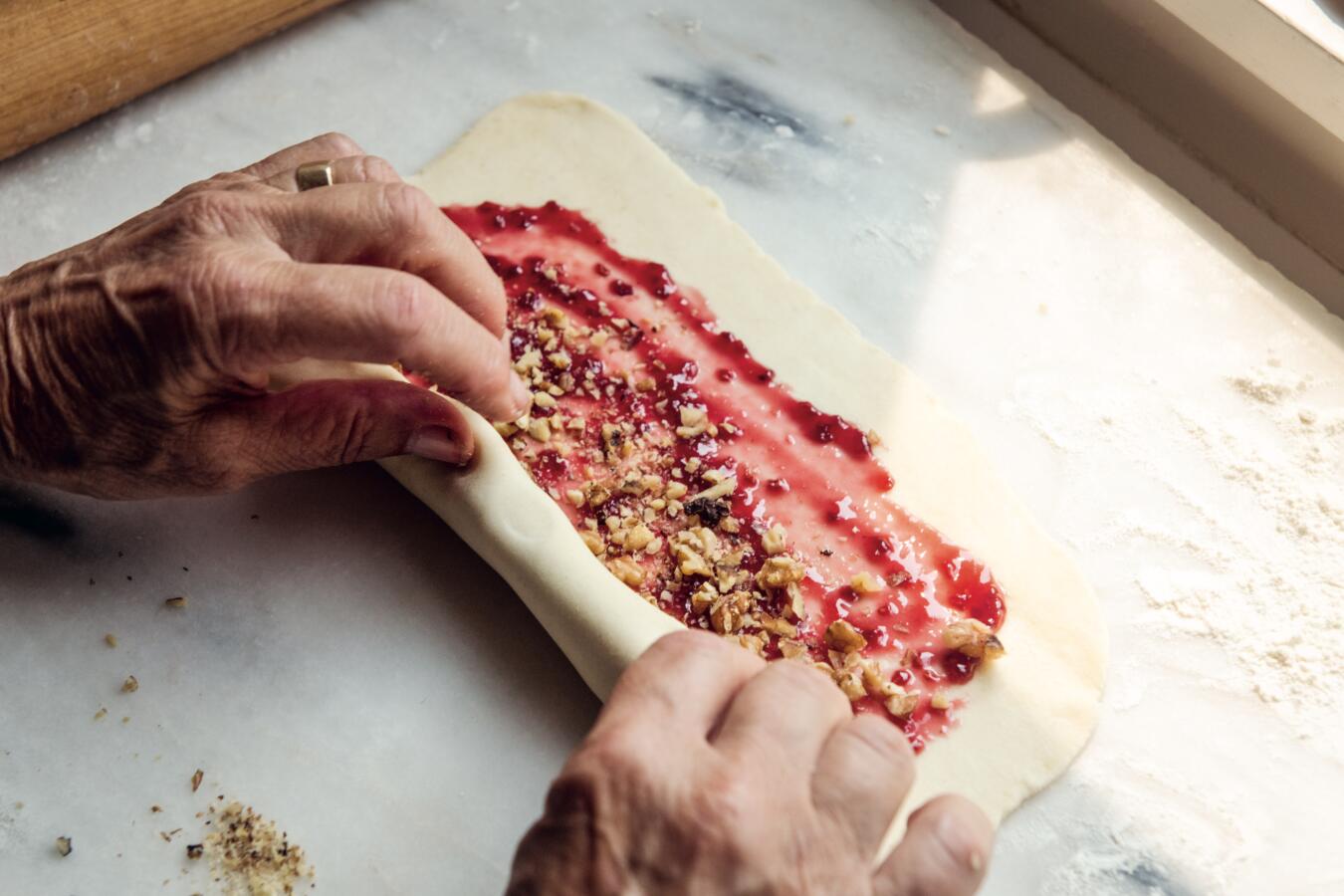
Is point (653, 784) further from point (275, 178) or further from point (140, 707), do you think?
point (275, 178)

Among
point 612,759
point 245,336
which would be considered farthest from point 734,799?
A: point 245,336

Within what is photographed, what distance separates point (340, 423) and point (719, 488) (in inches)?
20.1

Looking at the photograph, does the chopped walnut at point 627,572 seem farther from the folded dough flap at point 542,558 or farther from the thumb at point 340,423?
the thumb at point 340,423

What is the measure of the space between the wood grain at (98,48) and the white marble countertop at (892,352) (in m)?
0.06

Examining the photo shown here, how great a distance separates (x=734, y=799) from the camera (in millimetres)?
979

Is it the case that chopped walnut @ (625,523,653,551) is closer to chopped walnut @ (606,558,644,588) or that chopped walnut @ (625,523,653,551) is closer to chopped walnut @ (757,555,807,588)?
chopped walnut @ (606,558,644,588)

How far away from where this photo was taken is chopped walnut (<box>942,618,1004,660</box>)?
1.45m

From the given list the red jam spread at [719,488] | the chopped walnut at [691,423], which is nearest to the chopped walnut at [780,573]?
the red jam spread at [719,488]

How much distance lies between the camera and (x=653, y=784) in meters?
0.99

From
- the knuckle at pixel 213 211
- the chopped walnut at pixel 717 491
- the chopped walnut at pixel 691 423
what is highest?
the knuckle at pixel 213 211

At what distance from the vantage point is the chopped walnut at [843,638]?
143 cm

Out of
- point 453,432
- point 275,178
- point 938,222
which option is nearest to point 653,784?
point 453,432

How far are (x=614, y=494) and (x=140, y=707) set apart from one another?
0.68 m

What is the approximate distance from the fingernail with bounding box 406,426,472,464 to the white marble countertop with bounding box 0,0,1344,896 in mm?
193
